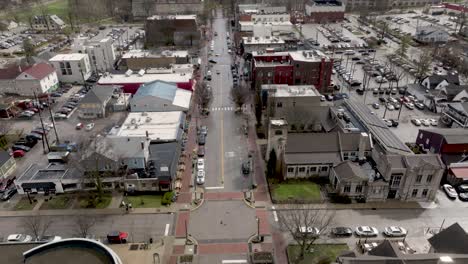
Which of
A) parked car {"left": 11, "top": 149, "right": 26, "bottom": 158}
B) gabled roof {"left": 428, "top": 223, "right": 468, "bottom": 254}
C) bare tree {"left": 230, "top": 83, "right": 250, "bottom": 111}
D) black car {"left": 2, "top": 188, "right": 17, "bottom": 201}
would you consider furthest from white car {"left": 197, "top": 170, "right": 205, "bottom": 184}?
parked car {"left": 11, "top": 149, "right": 26, "bottom": 158}

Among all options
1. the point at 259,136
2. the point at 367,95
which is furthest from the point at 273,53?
the point at 259,136

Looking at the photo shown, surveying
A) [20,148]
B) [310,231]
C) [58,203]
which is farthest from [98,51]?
[310,231]

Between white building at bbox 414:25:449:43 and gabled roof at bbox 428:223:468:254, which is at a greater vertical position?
white building at bbox 414:25:449:43

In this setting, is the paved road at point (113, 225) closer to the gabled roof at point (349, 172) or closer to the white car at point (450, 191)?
the gabled roof at point (349, 172)

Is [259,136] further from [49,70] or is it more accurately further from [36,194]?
[49,70]

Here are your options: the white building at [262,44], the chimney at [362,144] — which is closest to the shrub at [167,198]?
the chimney at [362,144]

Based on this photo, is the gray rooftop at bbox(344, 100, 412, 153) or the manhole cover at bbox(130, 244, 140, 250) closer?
the manhole cover at bbox(130, 244, 140, 250)

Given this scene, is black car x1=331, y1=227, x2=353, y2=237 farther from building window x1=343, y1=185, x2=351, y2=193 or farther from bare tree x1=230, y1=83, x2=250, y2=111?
bare tree x1=230, y1=83, x2=250, y2=111
